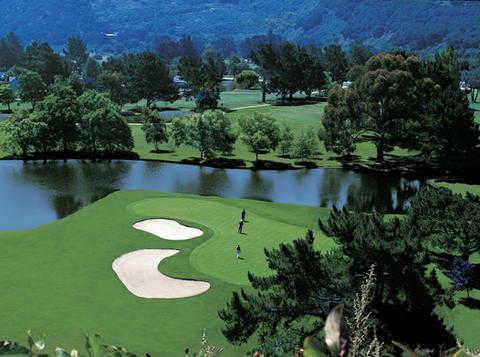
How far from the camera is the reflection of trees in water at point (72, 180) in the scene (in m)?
59.8

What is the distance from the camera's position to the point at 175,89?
5630 inches

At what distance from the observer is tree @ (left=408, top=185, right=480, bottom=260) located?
33.0 metres

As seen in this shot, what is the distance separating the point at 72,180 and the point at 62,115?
17661 mm

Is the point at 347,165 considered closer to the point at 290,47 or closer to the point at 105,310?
the point at 105,310

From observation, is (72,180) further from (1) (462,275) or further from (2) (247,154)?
(1) (462,275)

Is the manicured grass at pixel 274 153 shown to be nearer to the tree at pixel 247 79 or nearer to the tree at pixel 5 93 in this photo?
the tree at pixel 5 93

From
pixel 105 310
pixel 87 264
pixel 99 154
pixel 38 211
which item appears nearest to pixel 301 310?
pixel 105 310

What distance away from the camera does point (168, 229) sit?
1898 inches

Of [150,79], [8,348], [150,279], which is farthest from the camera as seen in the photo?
[150,79]

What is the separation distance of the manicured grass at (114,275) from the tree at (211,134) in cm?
2286

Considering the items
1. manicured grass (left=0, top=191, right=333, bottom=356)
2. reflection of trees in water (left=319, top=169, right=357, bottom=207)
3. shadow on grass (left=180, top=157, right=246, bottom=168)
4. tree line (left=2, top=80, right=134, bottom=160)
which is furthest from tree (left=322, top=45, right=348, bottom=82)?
manicured grass (left=0, top=191, right=333, bottom=356)

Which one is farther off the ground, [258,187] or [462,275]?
[258,187]

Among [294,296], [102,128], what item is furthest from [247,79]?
[294,296]

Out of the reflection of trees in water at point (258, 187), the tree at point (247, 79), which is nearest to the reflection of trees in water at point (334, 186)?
the reflection of trees in water at point (258, 187)
